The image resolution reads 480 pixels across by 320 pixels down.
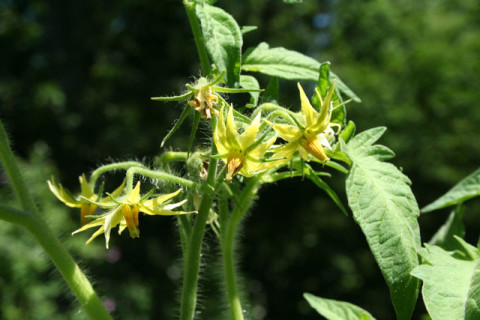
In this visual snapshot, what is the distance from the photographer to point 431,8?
14.2 metres

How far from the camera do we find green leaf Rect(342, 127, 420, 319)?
2.38ft

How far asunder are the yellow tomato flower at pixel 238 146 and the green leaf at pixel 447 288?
248mm

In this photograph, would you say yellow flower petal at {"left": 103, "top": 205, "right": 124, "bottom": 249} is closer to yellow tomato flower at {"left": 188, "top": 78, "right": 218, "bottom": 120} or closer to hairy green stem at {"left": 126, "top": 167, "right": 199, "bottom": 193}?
hairy green stem at {"left": 126, "top": 167, "right": 199, "bottom": 193}

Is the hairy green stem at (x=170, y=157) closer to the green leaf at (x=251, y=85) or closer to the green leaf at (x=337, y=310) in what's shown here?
the green leaf at (x=251, y=85)

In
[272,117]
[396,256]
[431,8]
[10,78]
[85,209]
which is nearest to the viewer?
[396,256]

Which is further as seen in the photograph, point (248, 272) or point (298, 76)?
point (248, 272)

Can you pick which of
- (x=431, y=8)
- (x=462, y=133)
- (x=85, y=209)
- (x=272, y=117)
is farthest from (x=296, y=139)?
(x=431, y=8)

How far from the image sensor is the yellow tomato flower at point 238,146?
0.76 meters

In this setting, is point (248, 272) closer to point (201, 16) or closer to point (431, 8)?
point (431, 8)

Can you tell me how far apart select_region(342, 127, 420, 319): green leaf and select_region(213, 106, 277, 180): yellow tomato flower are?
13cm

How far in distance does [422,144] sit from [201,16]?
425 inches

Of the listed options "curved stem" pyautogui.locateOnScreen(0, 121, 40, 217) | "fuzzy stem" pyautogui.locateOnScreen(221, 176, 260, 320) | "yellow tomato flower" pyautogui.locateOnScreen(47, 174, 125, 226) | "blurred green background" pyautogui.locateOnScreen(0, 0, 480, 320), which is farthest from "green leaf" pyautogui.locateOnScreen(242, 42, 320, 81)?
"blurred green background" pyautogui.locateOnScreen(0, 0, 480, 320)

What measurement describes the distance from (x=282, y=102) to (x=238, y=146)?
8.78 metres

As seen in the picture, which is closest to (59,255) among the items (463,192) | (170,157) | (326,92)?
(170,157)
